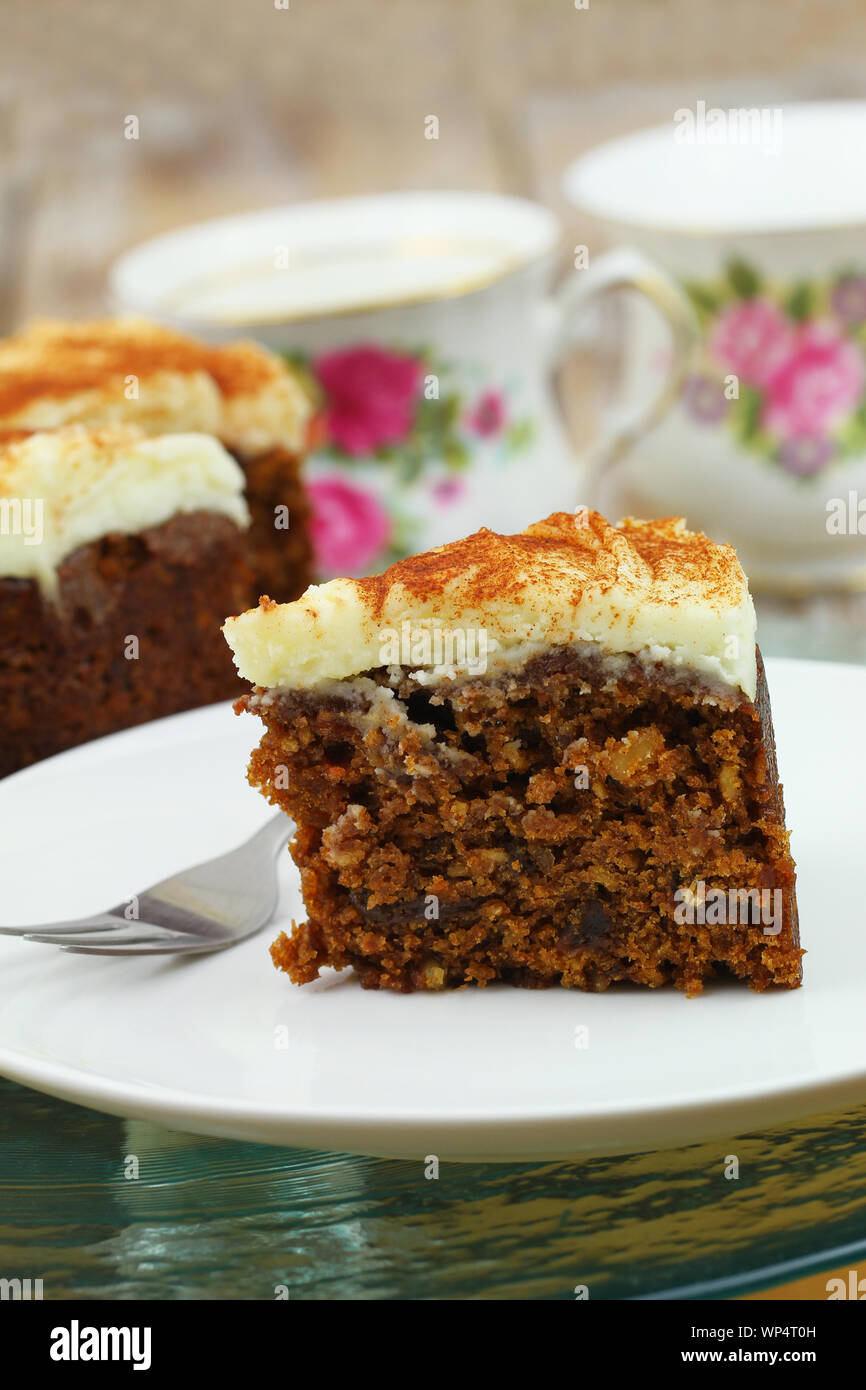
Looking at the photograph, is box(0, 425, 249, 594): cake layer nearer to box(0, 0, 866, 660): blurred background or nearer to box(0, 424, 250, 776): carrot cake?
box(0, 424, 250, 776): carrot cake

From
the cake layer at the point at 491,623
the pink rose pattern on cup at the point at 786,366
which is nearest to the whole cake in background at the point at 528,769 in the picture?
the cake layer at the point at 491,623

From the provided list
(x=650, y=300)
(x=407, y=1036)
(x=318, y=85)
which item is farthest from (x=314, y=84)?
(x=407, y=1036)

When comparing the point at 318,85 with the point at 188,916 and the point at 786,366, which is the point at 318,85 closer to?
the point at 786,366

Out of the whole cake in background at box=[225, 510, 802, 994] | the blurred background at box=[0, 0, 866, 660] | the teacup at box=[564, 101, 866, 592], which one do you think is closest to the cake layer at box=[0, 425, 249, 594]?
the whole cake in background at box=[225, 510, 802, 994]

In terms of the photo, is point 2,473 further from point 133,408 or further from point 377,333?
point 377,333

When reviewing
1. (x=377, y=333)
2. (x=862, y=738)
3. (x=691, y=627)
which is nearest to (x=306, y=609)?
(x=691, y=627)
